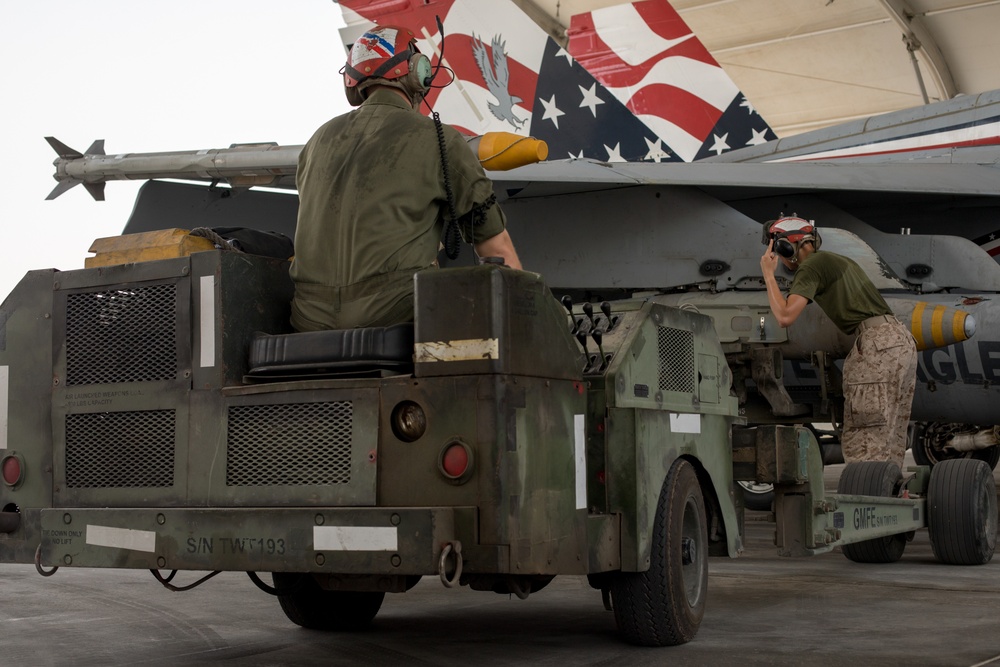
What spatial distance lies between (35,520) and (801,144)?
10.4 m

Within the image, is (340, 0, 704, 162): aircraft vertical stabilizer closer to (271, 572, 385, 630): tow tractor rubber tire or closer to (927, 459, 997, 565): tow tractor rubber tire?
(927, 459, 997, 565): tow tractor rubber tire

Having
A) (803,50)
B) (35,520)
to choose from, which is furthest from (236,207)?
(803,50)

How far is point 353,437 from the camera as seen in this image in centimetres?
320

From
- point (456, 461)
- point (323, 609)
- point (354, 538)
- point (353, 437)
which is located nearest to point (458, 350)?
point (456, 461)

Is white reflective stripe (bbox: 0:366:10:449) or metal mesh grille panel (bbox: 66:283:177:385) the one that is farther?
white reflective stripe (bbox: 0:366:10:449)

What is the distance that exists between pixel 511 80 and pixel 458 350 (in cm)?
1051

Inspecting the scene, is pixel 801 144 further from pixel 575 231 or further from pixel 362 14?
pixel 362 14

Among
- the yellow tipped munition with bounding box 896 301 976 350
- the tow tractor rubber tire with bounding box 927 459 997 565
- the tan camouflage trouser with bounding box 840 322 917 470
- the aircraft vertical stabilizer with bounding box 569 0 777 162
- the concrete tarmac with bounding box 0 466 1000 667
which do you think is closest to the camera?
the concrete tarmac with bounding box 0 466 1000 667

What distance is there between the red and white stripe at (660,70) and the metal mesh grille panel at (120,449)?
11971 mm

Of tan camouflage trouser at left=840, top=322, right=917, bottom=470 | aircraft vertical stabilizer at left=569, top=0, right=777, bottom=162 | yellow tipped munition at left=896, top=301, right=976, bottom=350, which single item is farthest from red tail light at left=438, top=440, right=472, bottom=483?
aircraft vertical stabilizer at left=569, top=0, right=777, bottom=162

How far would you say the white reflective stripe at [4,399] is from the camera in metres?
3.61

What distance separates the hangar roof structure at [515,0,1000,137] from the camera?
84.8ft

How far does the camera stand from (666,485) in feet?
12.3

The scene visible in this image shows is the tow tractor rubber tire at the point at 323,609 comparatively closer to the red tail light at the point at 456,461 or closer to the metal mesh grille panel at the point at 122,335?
the metal mesh grille panel at the point at 122,335
